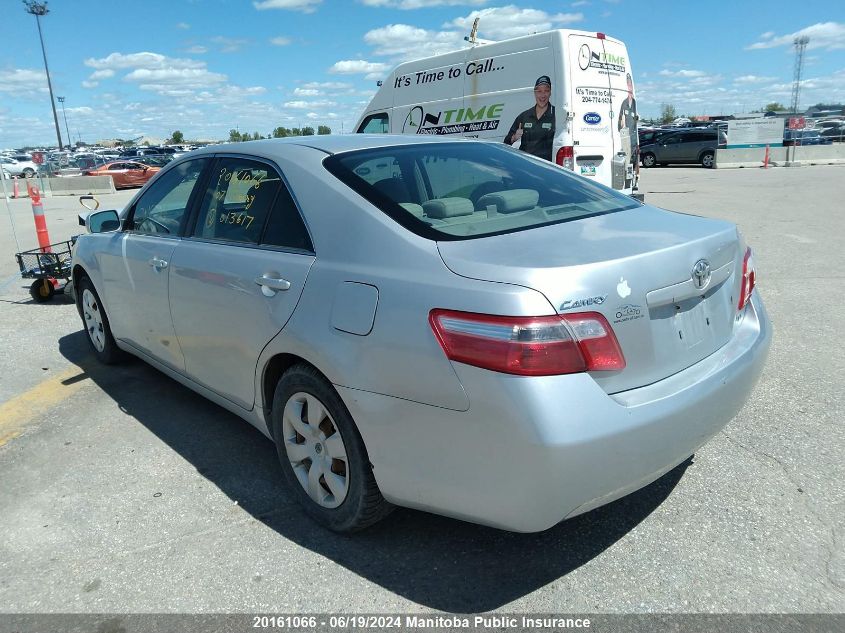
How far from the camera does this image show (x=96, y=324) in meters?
5.03

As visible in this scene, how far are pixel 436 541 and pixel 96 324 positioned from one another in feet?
11.6

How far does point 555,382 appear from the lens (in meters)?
2.04

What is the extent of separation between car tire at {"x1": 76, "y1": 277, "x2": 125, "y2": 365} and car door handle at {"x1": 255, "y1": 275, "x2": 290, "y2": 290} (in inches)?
95.4

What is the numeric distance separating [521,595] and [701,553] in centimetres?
76

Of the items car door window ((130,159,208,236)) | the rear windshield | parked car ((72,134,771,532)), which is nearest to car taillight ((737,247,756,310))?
parked car ((72,134,771,532))

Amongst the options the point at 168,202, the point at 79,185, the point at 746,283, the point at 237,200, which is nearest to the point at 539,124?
the point at 168,202

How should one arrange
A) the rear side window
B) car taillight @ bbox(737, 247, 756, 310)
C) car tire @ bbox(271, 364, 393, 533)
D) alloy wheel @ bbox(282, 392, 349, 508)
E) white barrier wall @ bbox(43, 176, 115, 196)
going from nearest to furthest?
car tire @ bbox(271, 364, 393, 533) → alloy wheel @ bbox(282, 392, 349, 508) → car taillight @ bbox(737, 247, 756, 310) → the rear side window → white barrier wall @ bbox(43, 176, 115, 196)

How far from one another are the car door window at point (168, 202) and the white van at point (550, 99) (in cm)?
612

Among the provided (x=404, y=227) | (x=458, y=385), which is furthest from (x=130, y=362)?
(x=458, y=385)

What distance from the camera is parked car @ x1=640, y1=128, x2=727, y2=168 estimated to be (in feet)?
93.1

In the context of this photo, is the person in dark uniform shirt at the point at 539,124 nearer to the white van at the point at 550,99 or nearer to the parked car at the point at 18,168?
the white van at the point at 550,99

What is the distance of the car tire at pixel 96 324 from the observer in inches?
192

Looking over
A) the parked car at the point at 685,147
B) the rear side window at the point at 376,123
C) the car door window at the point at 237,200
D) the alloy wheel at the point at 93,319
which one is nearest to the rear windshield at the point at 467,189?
the car door window at the point at 237,200

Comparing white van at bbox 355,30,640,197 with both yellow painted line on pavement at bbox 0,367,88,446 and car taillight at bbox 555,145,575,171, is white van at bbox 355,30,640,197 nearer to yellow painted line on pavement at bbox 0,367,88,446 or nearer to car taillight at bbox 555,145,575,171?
Result: car taillight at bbox 555,145,575,171
